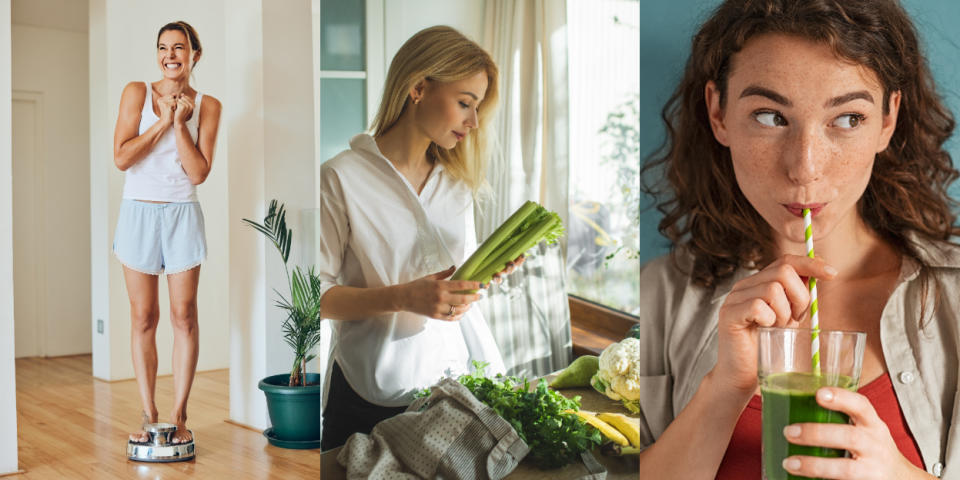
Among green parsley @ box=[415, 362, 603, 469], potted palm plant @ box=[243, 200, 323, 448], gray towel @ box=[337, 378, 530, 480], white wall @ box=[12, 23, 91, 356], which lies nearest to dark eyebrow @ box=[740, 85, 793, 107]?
green parsley @ box=[415, 362, 603, 469]

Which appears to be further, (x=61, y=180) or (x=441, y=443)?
(x=61, y=180)

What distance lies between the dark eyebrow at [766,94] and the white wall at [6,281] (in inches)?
112

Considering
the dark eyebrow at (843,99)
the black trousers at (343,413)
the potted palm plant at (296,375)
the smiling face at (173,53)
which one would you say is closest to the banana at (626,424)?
the black trousers at (343,413)

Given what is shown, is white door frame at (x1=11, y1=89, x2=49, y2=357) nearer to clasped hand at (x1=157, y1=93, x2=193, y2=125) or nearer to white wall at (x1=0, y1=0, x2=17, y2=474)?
clasped hand at (x1=157, y1=93, x2=193, y2=125)

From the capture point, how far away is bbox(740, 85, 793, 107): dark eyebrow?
1650 mm

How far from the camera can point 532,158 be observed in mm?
1688

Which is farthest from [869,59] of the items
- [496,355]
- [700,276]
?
[496,355]

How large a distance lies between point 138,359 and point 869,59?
3.38m

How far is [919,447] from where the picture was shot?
165 cm

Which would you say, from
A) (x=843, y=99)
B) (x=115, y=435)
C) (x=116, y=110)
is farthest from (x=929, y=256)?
(x=116, y=110)

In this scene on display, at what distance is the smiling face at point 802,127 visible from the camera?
1.63 metres

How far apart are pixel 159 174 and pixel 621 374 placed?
3.04m

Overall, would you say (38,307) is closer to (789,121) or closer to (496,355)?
(496,355)

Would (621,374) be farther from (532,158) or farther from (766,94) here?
(766,94)
